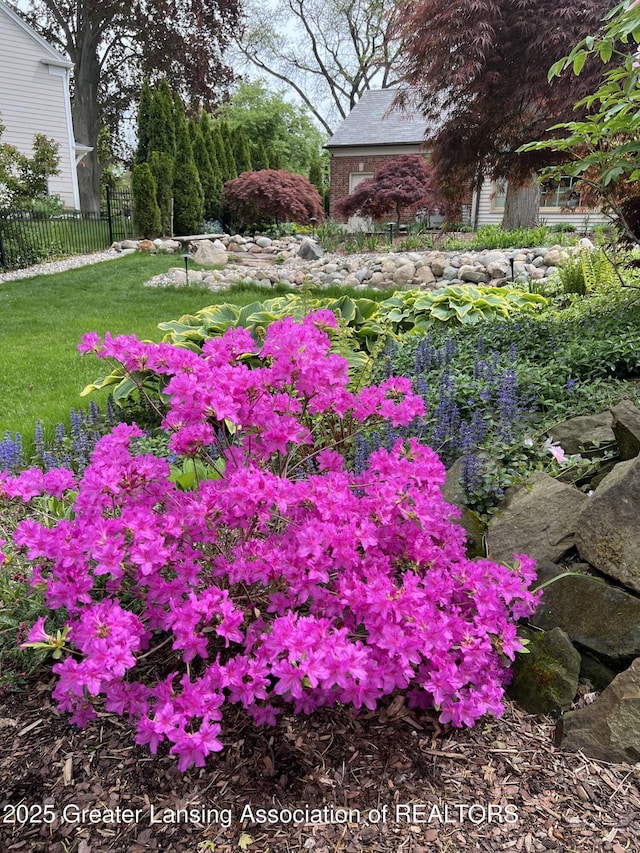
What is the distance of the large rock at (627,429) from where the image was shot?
2.05m

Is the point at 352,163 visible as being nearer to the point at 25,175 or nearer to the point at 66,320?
the point at 25,175

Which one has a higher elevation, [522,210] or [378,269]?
[522,210]

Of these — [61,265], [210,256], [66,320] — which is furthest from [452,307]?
[61,265]

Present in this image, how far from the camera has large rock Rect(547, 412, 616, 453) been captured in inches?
94.7

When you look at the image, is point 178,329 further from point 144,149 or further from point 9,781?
point 144,149

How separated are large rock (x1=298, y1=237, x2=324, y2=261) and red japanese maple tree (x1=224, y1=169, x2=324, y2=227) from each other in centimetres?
499

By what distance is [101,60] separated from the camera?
2256cm

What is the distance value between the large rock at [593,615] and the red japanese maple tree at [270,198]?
1616 cm

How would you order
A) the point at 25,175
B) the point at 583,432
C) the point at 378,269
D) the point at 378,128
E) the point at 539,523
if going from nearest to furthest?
the point at 539,523, the point at 583,432, the point at 378,269, the point at 25,175, the point at 378,128

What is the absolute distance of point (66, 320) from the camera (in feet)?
22.5

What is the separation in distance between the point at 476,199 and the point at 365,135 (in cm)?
486

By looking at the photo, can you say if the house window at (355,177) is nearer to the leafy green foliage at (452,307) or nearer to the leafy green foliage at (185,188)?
the leafy green foliage at (185,188)

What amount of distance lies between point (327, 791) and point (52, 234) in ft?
44.2

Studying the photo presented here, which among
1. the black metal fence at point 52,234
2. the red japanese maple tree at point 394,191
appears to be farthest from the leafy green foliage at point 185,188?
the red japanese maple tree at point 394,191
